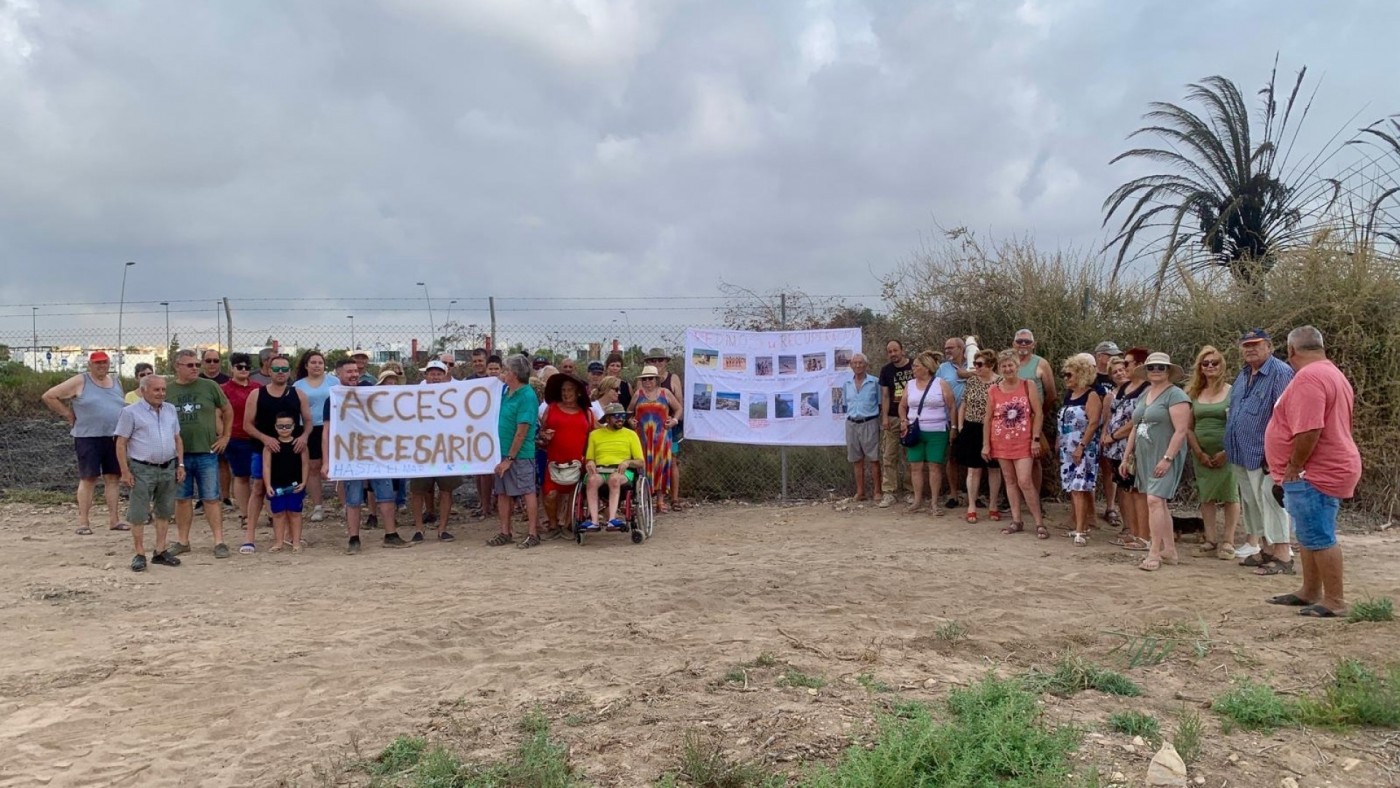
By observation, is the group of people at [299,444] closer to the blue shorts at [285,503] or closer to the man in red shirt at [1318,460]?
the blue shorts at [285,503]

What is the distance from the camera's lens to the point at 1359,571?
6.56m

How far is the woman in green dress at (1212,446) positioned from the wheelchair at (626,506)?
4624 millimetres

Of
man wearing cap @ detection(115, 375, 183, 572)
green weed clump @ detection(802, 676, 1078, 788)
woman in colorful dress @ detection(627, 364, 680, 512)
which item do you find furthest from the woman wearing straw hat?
man wearing cap @ detection(115, 375, 183, 572)

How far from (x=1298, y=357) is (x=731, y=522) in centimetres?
536

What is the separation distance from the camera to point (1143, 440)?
6758 mm

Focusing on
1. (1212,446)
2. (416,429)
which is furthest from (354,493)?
(1212,446)

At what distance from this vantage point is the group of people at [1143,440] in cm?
514

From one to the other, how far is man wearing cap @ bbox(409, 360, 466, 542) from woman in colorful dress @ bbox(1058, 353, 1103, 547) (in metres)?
5.78

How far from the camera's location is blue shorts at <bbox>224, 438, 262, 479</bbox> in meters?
8.27

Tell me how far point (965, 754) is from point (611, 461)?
17.1 feet

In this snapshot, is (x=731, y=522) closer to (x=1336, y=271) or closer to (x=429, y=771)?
(x=429, y=771)

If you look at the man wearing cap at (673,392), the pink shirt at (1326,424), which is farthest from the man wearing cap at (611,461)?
the pink shirt at (1326,424)

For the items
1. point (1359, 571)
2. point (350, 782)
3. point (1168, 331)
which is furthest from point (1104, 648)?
point (1168, 331)

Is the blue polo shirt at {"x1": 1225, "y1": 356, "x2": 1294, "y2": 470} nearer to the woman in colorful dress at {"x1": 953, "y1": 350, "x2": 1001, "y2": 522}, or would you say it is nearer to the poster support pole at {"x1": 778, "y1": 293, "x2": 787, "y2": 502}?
the woman in colorful dress at {"x1": 953, "y1": 350, "x2": 1001, "y2": 522}
